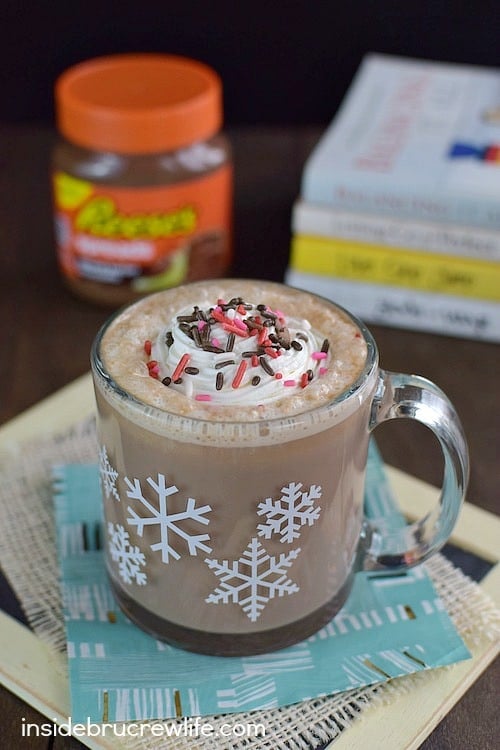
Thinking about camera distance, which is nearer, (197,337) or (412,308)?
(197,337)

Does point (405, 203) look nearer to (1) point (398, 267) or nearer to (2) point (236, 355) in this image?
(1) point (398, 267)

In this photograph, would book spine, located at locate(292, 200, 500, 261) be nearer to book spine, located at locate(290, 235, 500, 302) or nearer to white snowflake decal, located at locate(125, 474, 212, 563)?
book spine, located at locate(290, 235, 500, 302)

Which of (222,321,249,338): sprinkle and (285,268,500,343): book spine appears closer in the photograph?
(222,321,249,338): sprinkle

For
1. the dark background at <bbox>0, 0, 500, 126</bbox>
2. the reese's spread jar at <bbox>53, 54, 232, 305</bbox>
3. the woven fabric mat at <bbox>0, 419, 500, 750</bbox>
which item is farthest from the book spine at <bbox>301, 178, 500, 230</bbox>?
the dark background at <bbox>0, 0, 500, 126</bbox>

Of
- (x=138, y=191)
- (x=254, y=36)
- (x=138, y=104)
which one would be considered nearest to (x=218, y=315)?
(x=138, y=191)

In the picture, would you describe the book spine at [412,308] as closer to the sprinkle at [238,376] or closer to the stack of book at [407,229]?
the stack of book at [407,229]

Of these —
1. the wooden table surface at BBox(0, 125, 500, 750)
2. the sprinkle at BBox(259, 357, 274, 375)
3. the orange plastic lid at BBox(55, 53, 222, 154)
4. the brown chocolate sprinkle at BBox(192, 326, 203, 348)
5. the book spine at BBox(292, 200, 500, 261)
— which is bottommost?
the wooden table surface at BBox(0, 125, 500, 750)
